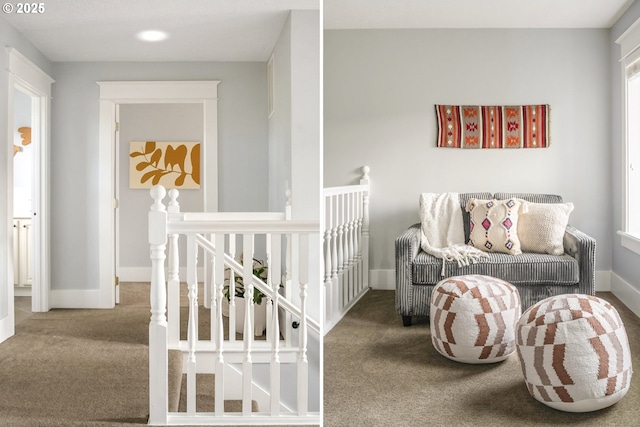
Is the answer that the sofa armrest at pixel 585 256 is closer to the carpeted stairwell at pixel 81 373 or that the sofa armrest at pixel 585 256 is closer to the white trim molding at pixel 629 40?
the white trim molding at pixel 629 40

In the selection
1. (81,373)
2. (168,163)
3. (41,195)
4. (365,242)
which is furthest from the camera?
(168,163)

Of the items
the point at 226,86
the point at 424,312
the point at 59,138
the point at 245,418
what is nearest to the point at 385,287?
the point at 424,312

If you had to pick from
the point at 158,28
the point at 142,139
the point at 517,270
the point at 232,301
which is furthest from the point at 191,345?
the point at 142,139

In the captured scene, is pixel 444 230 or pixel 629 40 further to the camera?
pixel 444 230

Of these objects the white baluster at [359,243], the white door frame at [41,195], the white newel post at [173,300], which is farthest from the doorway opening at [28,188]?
the white baluster at [359,243]

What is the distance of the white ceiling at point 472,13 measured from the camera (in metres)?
2.09

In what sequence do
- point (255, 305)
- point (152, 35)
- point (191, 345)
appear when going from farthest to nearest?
1. point (152, 35)
2. point (255, 305)
3. point (191, 345)

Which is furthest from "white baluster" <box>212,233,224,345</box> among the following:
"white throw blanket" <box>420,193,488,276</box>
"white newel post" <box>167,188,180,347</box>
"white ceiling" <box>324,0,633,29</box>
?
"white ceiling" <box>324,0,633,29</box>

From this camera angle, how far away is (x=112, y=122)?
14.7 feet

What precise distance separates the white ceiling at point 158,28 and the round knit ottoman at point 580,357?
2.23 metres

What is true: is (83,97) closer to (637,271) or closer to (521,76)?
(521,76)

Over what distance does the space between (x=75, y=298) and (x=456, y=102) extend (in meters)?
3.28

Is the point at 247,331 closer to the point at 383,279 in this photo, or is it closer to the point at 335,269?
the point at 335,269

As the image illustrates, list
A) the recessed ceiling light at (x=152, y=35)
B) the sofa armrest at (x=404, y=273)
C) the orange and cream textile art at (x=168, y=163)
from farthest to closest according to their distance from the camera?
the orange and cream textile art at (x=168, y=163) < the recessed ceiling light at (x=152, y=35) < the sofa armrest at (x=404, y=273)
